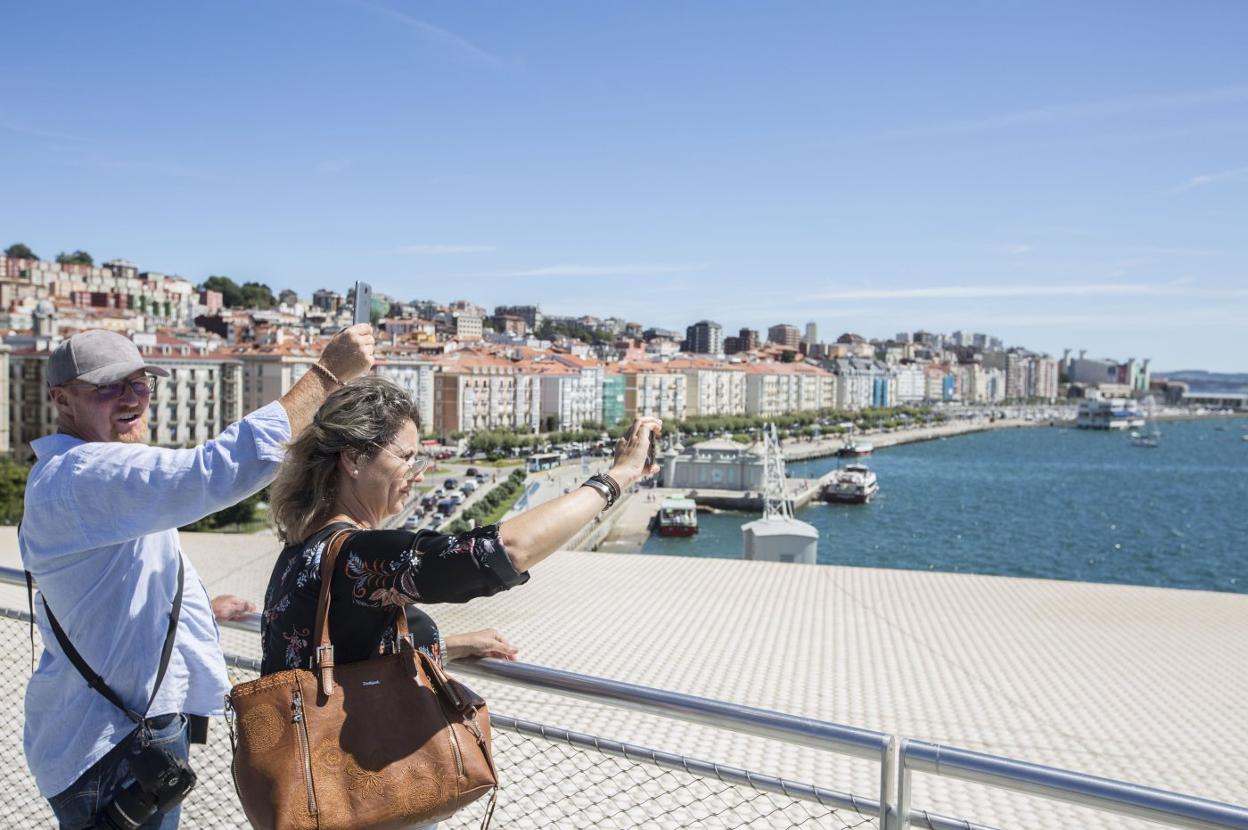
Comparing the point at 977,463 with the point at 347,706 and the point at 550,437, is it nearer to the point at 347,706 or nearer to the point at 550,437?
the point at 550,437

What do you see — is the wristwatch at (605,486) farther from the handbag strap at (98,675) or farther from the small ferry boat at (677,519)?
the small ferry boat at (677,519)

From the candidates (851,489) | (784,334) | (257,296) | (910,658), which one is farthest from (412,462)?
(784,334)

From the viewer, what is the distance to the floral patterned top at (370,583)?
63 centimetres

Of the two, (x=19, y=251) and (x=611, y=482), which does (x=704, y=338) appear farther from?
(x=611, y=482)

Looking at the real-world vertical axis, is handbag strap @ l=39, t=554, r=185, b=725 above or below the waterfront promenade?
above

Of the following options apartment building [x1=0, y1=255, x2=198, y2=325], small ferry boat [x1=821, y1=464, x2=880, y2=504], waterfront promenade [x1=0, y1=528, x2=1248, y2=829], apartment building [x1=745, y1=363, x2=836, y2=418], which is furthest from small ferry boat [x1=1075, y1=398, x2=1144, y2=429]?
waterfront promenade [x1=0, y1=528, x2=1248, y2=829]

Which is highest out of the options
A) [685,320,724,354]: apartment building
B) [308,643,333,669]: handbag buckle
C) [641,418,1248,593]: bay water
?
[685,320,724,354]: apartment building

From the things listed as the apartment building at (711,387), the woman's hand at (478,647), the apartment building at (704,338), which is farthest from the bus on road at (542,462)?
the apartment building at (704,338)

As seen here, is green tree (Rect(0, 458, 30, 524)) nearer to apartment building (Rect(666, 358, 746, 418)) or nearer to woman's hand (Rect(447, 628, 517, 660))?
woman's hand (Rect(447, 628, 517, 660))

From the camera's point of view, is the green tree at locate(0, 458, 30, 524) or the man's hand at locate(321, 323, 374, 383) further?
the green tree at locate(0, 458, 30, 524)

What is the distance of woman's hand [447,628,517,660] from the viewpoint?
0.96 m

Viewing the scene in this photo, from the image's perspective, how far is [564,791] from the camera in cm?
219

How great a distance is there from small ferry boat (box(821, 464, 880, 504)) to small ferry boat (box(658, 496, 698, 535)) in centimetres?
541

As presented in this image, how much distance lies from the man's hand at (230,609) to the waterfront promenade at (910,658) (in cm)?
134
